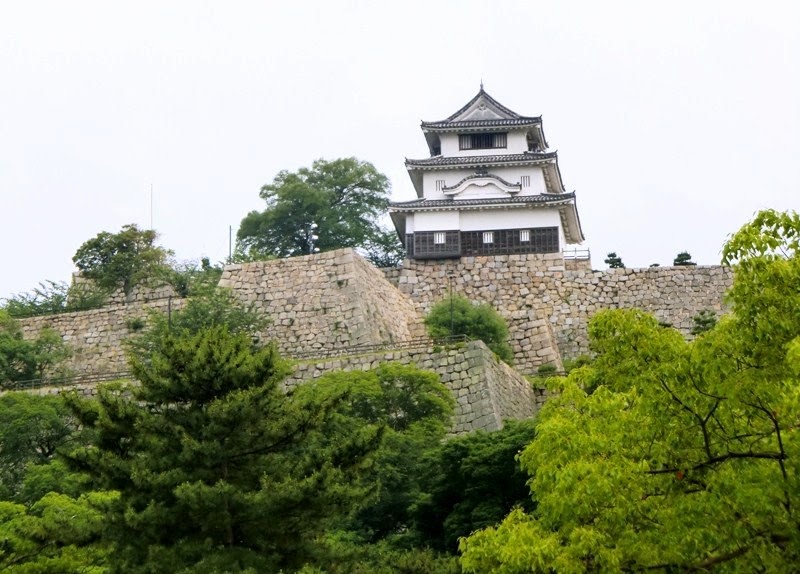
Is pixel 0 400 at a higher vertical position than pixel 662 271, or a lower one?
lower

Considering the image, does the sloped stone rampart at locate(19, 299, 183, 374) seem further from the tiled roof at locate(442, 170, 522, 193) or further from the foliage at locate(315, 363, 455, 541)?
the foliage at locate(315, 363, 455, 541)

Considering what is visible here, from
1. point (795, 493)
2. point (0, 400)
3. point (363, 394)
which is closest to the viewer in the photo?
point (795, 493)

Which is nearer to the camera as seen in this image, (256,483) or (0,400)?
(256,483)

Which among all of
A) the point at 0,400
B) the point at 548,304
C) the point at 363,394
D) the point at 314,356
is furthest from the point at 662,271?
the point at 0,400

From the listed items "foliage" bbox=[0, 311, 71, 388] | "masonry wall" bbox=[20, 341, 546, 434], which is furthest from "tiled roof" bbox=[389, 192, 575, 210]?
"foliage" bbox=[0, 311, 71, 388]

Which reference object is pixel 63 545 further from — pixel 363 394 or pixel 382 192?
pixel 382 192

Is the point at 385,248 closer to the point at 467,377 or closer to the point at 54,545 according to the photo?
the point at 467,377

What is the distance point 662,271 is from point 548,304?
2948mm

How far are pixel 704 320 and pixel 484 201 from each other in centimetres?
656

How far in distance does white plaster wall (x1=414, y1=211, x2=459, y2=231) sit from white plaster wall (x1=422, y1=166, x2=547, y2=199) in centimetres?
80

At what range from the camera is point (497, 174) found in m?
36.8

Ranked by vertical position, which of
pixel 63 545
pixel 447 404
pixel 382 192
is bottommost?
pixel 63 545

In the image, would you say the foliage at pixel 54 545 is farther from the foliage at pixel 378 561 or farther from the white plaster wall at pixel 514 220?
the white plaster wall at pixel 514 220

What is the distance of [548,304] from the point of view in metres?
34.4
